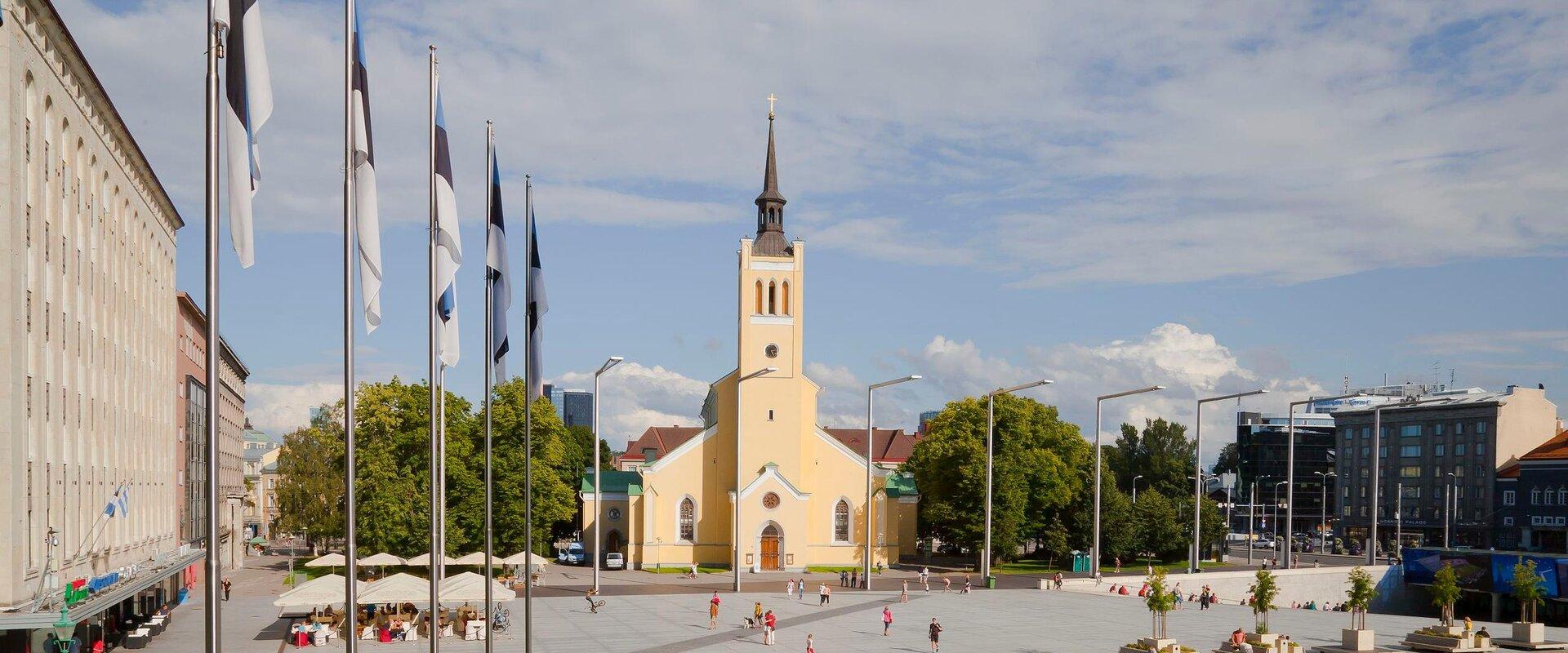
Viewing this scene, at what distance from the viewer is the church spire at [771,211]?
302ft

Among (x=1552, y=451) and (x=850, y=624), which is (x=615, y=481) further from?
(x=1552, y=451)

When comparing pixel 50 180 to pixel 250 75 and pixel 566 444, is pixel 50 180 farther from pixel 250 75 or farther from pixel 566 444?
pixel 566 444

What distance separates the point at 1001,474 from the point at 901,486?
1077cm

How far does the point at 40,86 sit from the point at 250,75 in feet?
62.7

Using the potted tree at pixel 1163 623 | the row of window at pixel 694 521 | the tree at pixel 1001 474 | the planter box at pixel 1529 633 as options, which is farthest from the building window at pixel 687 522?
the planter box at pixel 1529 633

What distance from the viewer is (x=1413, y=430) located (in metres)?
134

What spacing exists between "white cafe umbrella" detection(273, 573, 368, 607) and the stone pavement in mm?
1758

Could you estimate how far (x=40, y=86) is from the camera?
33.1 metres

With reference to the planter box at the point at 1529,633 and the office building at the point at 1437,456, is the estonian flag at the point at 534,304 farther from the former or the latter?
the office building at the point at 1437,456

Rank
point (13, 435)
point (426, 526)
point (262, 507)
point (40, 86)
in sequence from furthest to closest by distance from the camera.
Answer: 1. point (262, 507)
2. point (426, 526)
3. point (40, 86)
4. point (13, 435)

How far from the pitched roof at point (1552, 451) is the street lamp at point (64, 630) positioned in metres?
115

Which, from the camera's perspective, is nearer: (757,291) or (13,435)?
(13,435)

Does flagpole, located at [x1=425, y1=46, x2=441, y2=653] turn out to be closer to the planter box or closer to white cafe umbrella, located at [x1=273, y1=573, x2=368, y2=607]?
white cafe umbrella, located at [x1=273, y1=573, x2=368, y2=607]

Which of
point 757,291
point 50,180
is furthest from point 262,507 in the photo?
point 50,180
